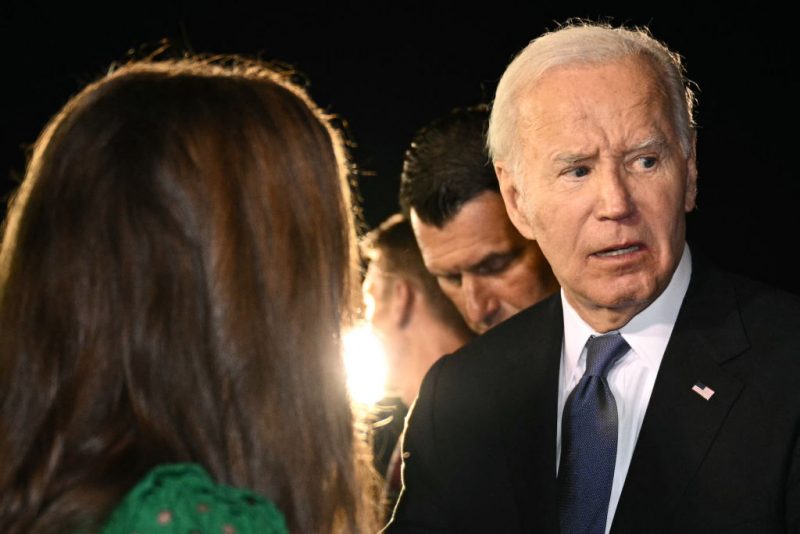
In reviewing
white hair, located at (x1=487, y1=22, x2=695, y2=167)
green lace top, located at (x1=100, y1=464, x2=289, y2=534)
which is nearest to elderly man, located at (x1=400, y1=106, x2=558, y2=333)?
white hair, located at (x1=487, y1=22, x2=695, y2=167)

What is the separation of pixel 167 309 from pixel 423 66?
10.4ft

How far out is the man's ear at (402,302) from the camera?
152 inches

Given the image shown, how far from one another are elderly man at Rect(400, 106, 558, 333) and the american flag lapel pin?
111 centimetres

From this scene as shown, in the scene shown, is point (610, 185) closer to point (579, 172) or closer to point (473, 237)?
point (579, 172)

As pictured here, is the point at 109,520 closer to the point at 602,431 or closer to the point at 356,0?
the point at 602,431

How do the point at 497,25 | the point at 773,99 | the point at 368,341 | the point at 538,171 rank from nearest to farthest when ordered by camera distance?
the point at 538,171 → the point at 368,341 → the point at 773,99 → the point at 497,25

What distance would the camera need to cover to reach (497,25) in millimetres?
4324

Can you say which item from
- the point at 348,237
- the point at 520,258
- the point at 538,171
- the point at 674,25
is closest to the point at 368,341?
the point at 520,258

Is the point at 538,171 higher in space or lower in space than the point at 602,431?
higher

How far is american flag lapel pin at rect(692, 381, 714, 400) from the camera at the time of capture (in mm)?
2238

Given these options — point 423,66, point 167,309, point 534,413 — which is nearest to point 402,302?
point 423,66

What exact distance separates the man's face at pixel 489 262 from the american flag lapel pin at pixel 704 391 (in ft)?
3.69

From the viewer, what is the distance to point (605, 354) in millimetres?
2400

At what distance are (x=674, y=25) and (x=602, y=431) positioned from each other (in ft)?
7.05
